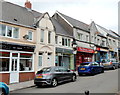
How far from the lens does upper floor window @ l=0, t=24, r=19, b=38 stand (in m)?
13.3

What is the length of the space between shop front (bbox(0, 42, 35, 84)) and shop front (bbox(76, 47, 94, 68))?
31.2 feet

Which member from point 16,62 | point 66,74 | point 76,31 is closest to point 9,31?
point 16,62

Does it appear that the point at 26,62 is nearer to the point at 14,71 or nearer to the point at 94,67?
the point at 14,71

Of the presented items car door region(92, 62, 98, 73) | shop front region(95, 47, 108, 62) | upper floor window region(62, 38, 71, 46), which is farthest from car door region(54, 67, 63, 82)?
shop front region(95, 47, 108, 62)

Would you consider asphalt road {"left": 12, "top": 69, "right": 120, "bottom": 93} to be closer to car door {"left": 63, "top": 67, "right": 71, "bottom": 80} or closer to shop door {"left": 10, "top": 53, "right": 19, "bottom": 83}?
car door {"left": 63, "top": 67, "right": 71, "bottom": 80}

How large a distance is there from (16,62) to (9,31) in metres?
3.15

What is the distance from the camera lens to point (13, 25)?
14.1m

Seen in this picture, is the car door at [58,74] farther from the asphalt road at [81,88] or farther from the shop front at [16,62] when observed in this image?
the shop front at [16,62]

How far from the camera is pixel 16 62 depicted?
1413 cm

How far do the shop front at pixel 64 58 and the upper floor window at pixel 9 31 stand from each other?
6.25 m

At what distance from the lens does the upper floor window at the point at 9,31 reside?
43.5 feet

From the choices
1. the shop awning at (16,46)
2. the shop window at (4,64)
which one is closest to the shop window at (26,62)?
the shop awning at (16,46)

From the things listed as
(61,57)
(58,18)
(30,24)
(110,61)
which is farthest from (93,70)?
(58,18)

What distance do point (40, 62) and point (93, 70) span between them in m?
6.34
